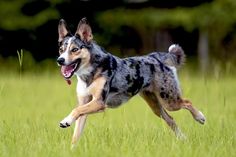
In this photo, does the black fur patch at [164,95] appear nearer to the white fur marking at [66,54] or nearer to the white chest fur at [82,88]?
the white chest fur at [82,88]

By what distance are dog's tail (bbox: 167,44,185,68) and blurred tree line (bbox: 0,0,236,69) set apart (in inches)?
714

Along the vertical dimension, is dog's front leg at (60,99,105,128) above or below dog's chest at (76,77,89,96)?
below

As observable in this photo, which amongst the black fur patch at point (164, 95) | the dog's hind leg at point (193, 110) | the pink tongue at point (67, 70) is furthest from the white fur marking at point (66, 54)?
the dog's hind leg at point (193, 110)

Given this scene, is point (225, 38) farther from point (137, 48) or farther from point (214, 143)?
point (214, 143)

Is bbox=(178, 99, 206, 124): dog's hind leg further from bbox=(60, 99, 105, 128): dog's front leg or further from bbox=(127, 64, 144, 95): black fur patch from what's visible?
bbox=(60, 99, 105, 128): dog's front leg

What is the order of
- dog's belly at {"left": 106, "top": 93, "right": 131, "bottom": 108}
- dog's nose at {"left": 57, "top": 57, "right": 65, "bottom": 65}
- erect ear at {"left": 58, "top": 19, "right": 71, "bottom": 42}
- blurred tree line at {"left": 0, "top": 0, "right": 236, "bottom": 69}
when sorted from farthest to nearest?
1. blurred tree line at {"left": 0, "top": 0, "right": 236, "bottom": 69}
2. dog's belly at {"left": 106, "top": 93, "right": 131, "bottom": 108}
3. erect ear at {"left": 58, "top": 19, "right": 71, "bottom": 42}
4. dog's nose at {"left": 57, "top": 57, "right": 65, "bottom": 65}

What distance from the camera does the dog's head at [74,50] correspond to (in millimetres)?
7523

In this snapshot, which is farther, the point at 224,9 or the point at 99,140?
the point at 224,9

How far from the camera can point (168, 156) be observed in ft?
22.0

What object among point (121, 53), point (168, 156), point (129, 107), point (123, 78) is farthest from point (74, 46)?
point (121, 53)

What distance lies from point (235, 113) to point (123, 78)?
4.11m

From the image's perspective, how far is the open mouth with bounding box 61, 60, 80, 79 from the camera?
7.54 m

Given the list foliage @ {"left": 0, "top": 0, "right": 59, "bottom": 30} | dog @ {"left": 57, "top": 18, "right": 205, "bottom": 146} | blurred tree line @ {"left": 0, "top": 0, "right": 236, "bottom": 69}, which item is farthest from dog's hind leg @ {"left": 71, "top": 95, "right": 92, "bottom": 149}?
foliage @ {"left": 0, "top": 0, "right": 59, "bottom": 30}

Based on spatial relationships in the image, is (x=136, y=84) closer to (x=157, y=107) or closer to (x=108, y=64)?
(x=108, y=64)
